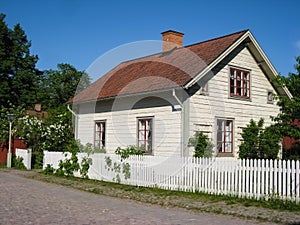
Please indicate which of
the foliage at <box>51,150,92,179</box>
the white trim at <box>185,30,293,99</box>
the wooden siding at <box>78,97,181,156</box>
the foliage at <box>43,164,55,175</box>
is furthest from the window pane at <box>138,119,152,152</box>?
the foliage at <box>43,164,55,175</box>

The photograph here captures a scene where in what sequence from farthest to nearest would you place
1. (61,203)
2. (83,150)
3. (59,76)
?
(59,76) < (83,150) < (61,203)

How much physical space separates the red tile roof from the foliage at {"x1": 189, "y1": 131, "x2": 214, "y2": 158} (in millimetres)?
2388

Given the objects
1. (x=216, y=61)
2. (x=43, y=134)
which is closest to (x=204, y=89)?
(x=216, y=61)

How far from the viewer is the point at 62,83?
63.6 meters

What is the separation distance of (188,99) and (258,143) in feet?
14.8

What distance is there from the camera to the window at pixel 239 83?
18.6 metres

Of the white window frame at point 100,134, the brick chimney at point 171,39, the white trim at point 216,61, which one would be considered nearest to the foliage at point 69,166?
the white window frame at point 100,134

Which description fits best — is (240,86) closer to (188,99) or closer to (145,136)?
(188,99)

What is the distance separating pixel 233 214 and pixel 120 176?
23.5 ft

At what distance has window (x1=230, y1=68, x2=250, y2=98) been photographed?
60.9 feet

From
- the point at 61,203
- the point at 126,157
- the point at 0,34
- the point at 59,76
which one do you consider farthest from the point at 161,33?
the point at 59,76

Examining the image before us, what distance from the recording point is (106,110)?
2086 cm

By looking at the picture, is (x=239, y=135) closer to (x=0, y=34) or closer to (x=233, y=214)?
(x=233, y=214)

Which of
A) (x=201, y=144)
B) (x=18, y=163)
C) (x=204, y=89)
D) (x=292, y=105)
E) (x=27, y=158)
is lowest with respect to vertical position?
(x=18, y=163)
